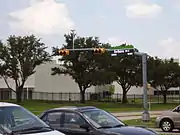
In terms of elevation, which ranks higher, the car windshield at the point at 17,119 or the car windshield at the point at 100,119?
the car windshield at the point at 17,119

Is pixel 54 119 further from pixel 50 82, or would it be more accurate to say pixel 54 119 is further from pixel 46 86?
pixel 50 82

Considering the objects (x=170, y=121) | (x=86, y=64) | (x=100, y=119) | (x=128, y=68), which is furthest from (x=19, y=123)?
(x=128, y=68)

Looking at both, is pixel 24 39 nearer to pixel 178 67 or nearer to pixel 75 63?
pixel 75 63

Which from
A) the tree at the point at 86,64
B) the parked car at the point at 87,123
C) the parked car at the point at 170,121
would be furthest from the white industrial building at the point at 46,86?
the parked car at the point at 87,123

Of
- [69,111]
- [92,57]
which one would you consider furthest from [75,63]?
[69,111]

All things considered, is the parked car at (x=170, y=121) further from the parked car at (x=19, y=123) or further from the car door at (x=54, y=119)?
the parked car at (x=19, y=123)

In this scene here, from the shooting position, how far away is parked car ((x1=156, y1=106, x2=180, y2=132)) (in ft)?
73.1

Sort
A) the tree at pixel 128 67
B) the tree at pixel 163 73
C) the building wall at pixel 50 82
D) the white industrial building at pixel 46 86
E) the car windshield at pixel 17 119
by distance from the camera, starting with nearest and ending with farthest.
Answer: the car windshield at pixel 17 119 → the tree at pixel 128 67 → the tree at pixel 163 73 → the white industrial building at pixel 46 86 → the building wall at pixel 50 82

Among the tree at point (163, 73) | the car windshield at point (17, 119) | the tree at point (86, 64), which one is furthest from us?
the tree at point (163, 73)

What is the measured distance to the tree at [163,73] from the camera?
77.0 metres

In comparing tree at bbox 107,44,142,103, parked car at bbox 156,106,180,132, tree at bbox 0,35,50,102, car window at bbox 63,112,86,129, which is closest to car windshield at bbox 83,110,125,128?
car window at bbox 63,112,86,129

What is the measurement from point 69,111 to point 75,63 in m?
56.8

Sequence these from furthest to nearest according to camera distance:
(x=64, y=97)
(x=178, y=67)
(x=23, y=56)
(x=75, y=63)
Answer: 1. (x=64, y=97)
2. (x=178, y=67)
3. (x=75, y=63)
4. (x=23, y=56)

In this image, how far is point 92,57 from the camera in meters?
67.4
